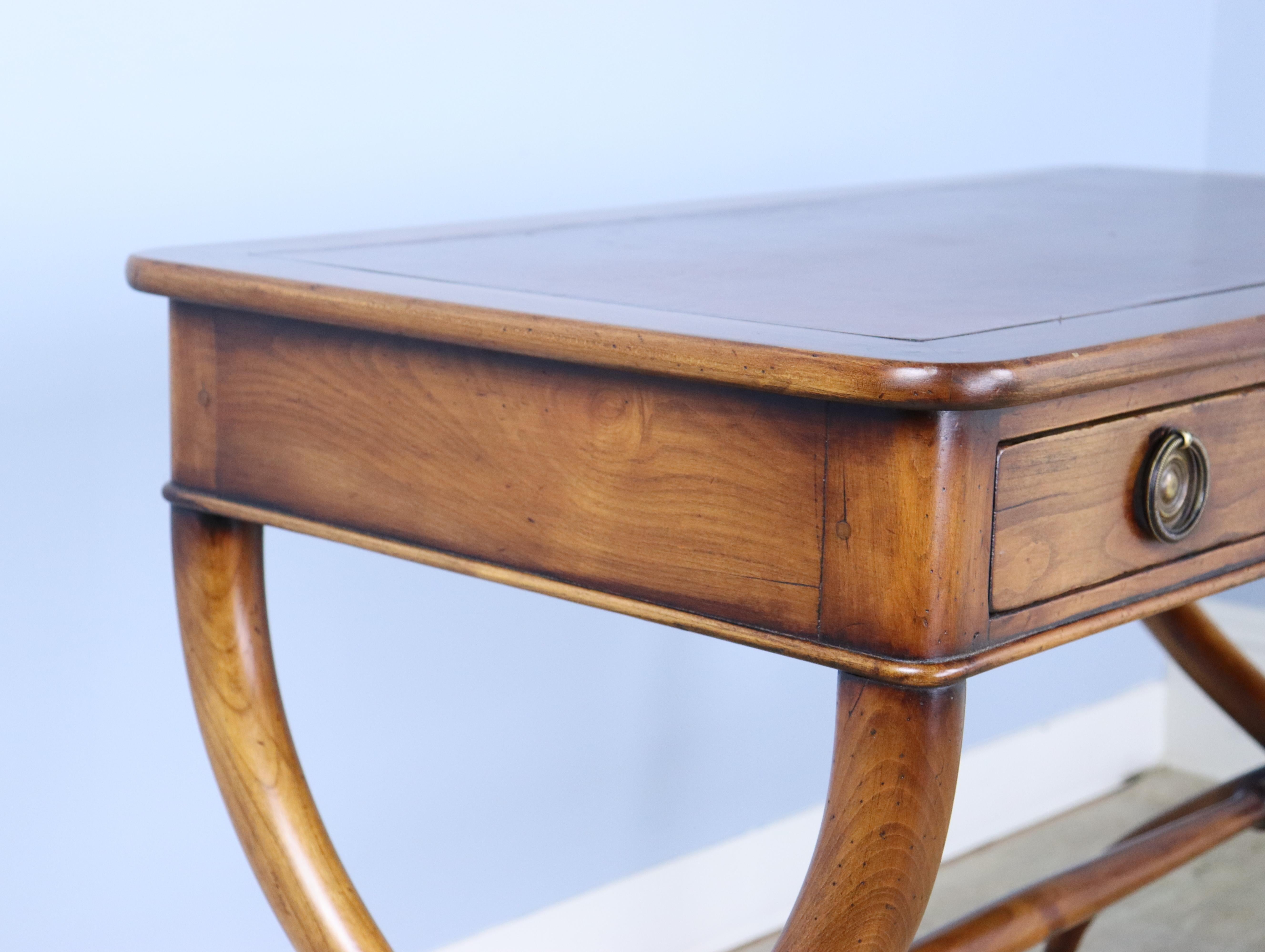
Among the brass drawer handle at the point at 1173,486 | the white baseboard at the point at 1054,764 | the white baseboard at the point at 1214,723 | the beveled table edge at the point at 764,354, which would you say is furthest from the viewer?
the white baseboard at the point at 1214,723

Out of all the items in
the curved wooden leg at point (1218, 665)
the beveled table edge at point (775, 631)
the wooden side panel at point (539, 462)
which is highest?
the wooden side panel at point (539, 462)

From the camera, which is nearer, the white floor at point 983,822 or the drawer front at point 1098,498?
the drawer front at point 1098,498

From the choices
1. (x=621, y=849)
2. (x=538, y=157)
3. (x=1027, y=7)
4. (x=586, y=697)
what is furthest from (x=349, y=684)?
(x=1027, y=7)

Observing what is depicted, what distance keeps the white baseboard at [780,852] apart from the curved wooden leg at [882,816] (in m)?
0.86

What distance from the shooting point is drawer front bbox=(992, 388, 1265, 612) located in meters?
0.78

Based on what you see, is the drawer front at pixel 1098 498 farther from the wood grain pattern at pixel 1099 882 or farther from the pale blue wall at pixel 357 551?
the pale blue wall at pixel 357 551

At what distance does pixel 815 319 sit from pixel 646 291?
135 millimetres

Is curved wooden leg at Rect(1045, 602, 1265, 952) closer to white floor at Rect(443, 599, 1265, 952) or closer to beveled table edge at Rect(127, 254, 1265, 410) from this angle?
white floor at Rect(443, 599, 1265, 952)

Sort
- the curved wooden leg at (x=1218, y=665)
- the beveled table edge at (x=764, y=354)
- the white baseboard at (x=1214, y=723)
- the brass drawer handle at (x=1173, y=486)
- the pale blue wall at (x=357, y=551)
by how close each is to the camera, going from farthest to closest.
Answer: the white baseboard at (x=1214, y=723), the curved wooden leg at (x=1218, y=665), the pale blue wall at (x=357, y=551), the brass drawer handle at (x=1173, y=486), the beveled table edge at (x=764, y=354)

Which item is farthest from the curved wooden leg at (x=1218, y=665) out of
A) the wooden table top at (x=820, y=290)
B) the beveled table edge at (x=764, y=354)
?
the beveled table edge at (x=764, y=354)

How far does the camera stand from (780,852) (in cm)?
205

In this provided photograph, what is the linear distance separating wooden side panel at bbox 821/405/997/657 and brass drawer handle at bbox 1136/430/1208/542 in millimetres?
130

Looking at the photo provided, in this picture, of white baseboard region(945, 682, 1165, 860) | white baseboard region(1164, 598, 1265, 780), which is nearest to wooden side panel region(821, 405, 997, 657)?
white baseboard region(945, 682, 1165, 860)

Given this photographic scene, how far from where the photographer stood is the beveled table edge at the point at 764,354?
0.71m
